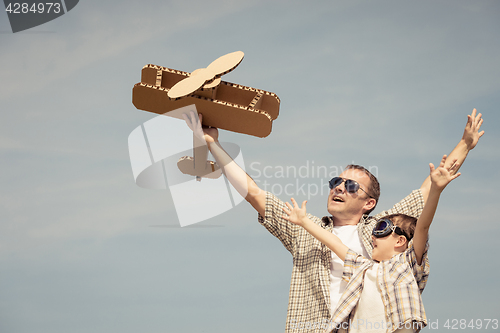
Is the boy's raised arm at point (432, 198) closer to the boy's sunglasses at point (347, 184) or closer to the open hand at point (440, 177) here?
the open hand at point (440, 177)

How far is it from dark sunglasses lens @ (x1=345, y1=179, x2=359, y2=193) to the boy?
578 millimetres

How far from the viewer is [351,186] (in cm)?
536

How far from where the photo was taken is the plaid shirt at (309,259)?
16.1ft

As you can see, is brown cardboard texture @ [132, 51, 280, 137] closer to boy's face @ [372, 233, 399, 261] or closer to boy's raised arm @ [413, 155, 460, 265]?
boy's face @ [372, 233, 399, 261]

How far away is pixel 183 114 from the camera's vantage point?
5223 mm

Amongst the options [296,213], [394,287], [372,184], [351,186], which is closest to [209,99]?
[296,213]

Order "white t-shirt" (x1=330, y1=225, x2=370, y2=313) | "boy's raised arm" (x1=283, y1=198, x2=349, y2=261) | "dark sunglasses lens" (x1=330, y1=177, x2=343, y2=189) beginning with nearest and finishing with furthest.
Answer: "boy's raised arm" (x1=283, y1=198, x2=349, y2=261), "white t-shirt" (x1=330, y1=225, x2=370, y2=313), "dark sunglasses lens" (x1=330, y1=177, x2=343, y2=189)

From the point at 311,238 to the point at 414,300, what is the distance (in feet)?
4.13

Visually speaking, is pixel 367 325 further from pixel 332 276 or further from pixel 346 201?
pixel 346 201

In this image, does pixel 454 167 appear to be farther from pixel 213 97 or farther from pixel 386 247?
pixel 213 97

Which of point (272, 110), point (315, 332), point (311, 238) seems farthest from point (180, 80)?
point (315, 332)

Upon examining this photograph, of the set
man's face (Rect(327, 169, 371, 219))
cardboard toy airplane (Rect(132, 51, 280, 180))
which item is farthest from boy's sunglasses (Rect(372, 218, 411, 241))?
cardboard toy airplane (Rect(132, 51, 280, 180))

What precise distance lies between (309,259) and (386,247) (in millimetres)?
790

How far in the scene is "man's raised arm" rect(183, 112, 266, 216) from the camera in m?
5.18
